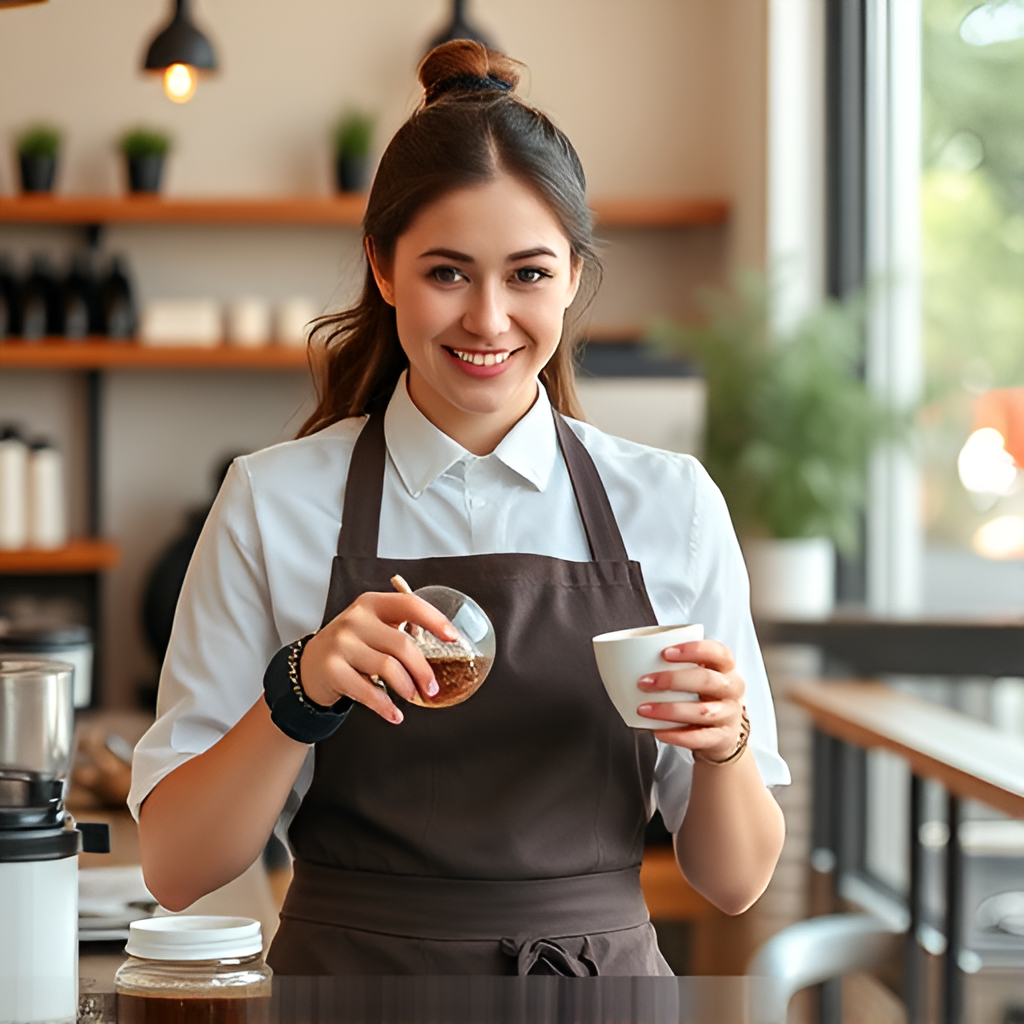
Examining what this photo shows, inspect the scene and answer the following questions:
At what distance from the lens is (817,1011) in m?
2.12

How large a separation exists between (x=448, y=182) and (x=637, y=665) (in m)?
0.45

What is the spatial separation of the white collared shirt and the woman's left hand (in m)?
0.21

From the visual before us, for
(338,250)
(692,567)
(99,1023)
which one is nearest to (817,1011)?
(692,567)

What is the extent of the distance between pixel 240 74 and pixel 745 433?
2.38 meters

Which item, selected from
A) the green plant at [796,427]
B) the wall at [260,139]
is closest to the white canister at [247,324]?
the wall at [260,139]

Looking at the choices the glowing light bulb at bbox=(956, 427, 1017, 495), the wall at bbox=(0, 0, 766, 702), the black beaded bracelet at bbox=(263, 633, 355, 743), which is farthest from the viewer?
the wall at bbox=(0, 0, 766, 702)

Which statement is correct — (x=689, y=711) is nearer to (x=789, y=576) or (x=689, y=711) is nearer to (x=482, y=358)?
(x=482, y=358)

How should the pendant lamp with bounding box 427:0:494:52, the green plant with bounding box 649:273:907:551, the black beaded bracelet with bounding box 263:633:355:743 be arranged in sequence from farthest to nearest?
1. the pendant lamp with bounding box 427:0:494:52
2. the green plant with bounding box 649:273:907:551
3. the black beaded bracelet with bounding box 263:633:355:743

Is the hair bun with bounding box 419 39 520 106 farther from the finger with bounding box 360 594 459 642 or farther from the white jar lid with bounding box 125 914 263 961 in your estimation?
the white jar lid with bounding box 125 914 263 961

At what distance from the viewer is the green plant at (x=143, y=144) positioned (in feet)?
16.6

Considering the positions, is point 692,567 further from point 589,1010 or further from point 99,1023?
point 99,1023

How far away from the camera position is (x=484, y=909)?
1.28 m

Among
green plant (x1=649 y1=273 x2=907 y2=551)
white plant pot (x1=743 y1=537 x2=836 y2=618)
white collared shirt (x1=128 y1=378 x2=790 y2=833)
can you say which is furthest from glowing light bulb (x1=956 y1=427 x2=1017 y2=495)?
white collared shirt (x1=128 y1=378 x2=790 y2=833)

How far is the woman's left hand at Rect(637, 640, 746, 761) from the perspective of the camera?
1130mm
